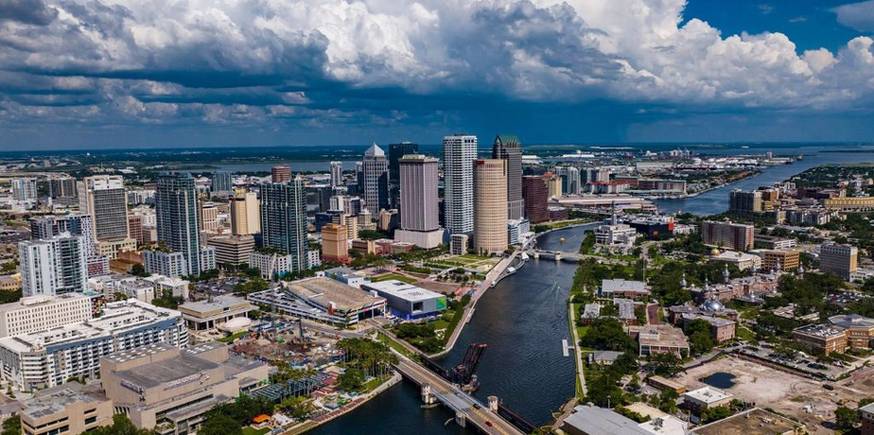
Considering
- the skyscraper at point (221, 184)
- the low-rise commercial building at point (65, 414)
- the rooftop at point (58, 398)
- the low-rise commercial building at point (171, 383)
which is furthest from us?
the skyscraper at point (221, 184)

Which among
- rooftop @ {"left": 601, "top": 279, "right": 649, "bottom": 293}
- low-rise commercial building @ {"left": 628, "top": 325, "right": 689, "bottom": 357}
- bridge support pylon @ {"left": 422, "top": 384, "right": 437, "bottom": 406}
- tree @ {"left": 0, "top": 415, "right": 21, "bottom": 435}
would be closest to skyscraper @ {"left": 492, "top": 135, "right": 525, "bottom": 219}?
rooftop @ {"left": 601, "top": 279, "right": 649, "bottom": 293}

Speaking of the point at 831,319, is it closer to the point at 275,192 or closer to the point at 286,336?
the point at 286,336

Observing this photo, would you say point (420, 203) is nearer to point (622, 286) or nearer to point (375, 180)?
point (375, 180)

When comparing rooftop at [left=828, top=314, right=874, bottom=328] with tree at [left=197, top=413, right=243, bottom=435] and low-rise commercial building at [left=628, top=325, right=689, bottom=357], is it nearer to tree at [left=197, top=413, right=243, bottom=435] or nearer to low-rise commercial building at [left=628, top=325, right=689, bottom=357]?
low-rise commercial building at [left=628, top=325, right=689, bottom=357]

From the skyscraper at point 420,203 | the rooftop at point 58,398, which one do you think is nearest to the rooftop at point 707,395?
the rooftop at point 58,398

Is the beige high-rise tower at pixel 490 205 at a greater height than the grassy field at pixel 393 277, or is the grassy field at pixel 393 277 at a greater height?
the beige high-rise tower at pixel 490 205

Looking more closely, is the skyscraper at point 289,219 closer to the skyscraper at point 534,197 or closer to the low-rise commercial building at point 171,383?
the low-rise commercial building at point 171,383

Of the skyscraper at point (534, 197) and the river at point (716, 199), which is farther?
the river at point (716, 199)
